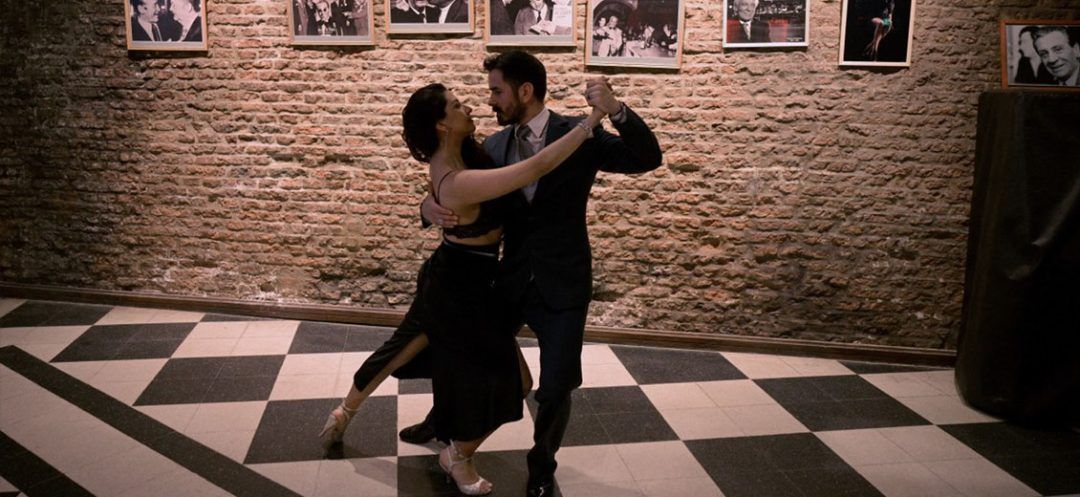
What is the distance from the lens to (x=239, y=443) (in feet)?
10.5

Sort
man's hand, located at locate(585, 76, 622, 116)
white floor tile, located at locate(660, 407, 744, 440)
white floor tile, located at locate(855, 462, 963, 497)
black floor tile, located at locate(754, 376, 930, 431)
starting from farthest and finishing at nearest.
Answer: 1. black floor tile, located at locate(754, 376, 930, 431)
2. white floor tile, located at locate(660, 407, 744, 440)
3. white floor tile, located at locate(855, 462, 963, 497)
4. man's hand, located at locate(585, 76, 622, 116)

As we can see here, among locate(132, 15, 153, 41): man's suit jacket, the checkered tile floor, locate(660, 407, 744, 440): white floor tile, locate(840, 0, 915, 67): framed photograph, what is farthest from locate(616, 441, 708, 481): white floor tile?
locate(132, 15, 153, 41): man's suit jacket

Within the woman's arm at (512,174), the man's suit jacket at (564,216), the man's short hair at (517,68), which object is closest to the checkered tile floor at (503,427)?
the man's suit jacket at (564,216)

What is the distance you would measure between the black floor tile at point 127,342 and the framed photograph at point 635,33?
2.93 metres

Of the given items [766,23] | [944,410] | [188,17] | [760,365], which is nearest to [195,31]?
[188,17]

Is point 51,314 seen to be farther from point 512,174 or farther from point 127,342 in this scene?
point 512,174

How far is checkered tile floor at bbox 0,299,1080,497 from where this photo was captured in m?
2.92

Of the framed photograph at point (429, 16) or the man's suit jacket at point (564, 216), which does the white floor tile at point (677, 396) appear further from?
the framed photograph at point (429, 16)

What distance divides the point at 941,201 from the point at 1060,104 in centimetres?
91

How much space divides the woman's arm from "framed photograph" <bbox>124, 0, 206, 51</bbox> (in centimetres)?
310

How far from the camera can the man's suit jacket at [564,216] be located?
2.59 metres

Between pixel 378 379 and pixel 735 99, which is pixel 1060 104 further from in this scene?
pixel 378 379

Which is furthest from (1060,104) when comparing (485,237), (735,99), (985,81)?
(485,237)

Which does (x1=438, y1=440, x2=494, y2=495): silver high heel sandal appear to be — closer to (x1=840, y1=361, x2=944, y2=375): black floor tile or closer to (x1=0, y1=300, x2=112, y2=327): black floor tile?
(x1=840, y1=361, x2=944, y2=375): black floor tile
